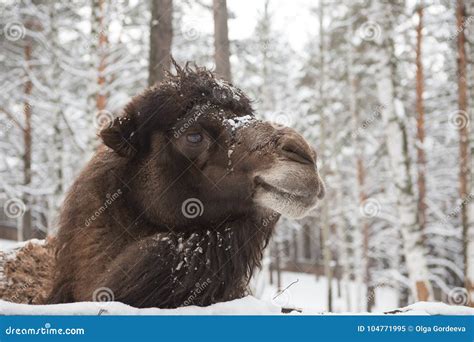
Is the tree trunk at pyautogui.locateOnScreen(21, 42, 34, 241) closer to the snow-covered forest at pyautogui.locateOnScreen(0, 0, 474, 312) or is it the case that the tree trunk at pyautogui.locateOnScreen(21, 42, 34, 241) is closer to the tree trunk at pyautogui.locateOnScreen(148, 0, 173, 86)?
the snow-covered forest at pyautogui.locateOnScreen(0, 0, 474, 312)

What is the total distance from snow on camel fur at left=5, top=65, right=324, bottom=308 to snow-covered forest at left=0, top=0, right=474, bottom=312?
645 millimetres

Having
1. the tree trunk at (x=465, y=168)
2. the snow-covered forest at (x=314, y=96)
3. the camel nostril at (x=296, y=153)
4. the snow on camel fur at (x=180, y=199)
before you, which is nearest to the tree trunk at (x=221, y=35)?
the snow-covered forest at (x=314, y=96)

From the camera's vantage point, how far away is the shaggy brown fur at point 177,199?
10.5 ft

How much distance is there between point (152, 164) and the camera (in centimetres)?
363

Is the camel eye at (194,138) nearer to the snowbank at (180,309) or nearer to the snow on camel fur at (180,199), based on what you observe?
the snow on camel fur at (180,199)

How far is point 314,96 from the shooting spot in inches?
957

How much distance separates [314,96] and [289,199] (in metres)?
21.8

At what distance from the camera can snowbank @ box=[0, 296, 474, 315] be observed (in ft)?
8.71

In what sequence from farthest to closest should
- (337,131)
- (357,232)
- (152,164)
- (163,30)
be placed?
(337,131), (357,232), (163,30), (152,164)

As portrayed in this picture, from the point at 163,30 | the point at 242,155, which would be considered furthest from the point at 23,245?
the point at 163,30

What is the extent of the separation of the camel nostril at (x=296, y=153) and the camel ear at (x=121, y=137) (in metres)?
1.20

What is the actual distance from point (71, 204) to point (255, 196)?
4.83 ft

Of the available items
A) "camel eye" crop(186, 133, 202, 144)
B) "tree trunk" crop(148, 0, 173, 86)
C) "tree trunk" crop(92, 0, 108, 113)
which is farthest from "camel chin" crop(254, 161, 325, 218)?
"tree trunk" crop(92, 0, 108, 113)
